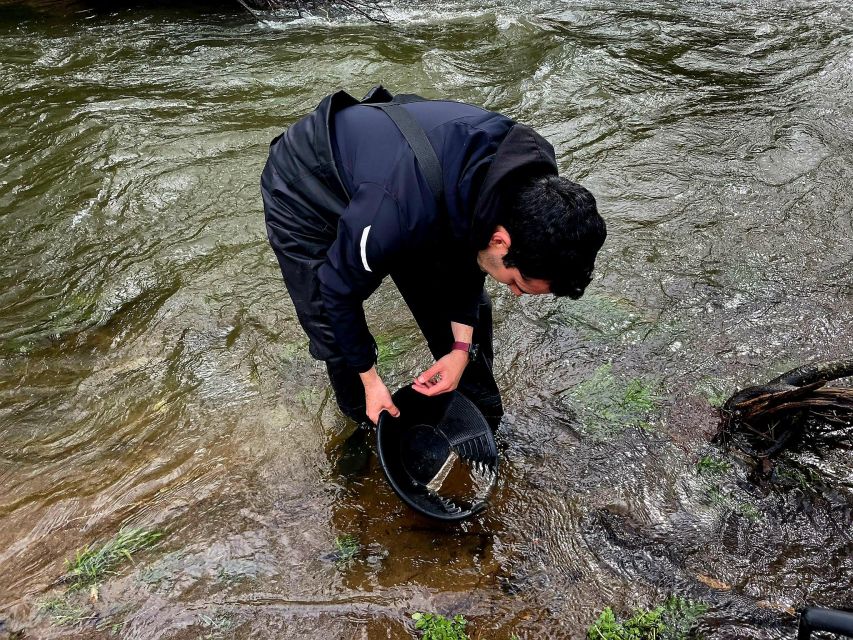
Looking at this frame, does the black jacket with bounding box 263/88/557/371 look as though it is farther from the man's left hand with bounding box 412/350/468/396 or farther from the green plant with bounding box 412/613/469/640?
the green plant with bounding box 412/613/469/640

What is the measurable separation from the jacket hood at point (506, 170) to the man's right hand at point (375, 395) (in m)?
0.73

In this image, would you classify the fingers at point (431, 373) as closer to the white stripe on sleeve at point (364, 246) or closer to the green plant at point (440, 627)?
the white stripe on sleeve at point (364, 246)

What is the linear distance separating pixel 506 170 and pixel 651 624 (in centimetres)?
165

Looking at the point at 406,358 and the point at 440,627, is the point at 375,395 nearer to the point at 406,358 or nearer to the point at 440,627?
the point at 440,627

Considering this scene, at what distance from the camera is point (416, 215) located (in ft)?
6.00

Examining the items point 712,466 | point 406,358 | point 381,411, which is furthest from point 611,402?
point 381,411

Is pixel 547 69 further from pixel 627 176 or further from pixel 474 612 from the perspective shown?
pixel 474 612

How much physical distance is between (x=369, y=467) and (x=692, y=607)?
141cm

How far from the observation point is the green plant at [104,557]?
7.99 ft

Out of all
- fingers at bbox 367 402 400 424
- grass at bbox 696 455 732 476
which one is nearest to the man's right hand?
fingers at bbox 367 402 400 424

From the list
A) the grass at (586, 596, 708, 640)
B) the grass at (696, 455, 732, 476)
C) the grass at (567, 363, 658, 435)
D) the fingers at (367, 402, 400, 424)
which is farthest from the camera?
the grass at (567, 363, 658, 435)

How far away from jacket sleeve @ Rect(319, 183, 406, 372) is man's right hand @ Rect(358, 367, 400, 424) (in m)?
0.11

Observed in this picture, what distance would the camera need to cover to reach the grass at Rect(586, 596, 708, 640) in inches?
87.3

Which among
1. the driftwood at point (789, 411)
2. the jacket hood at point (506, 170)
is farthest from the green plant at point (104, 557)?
the driftwood at point (789, 411)
